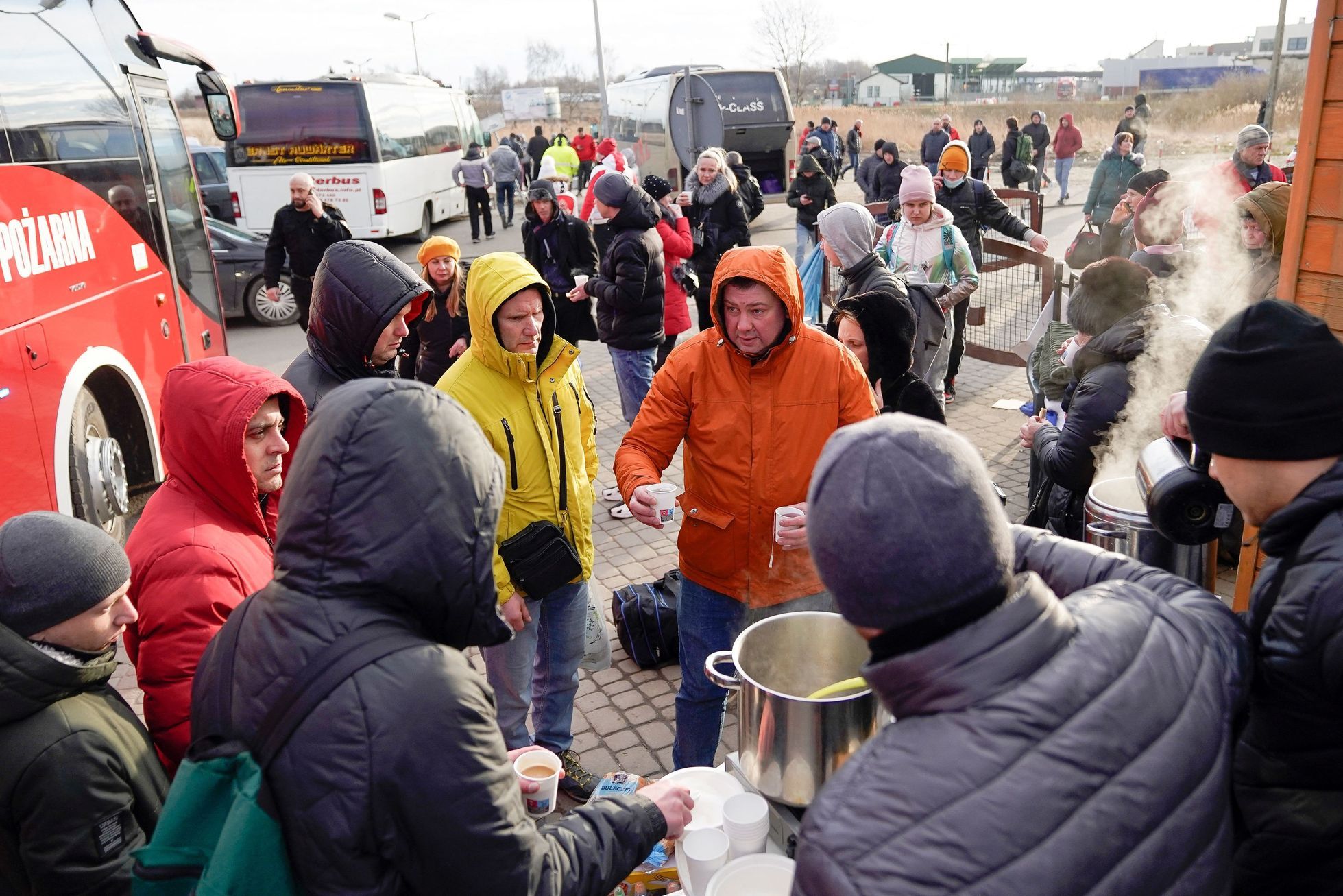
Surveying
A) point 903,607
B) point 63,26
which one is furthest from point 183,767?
point 63,26

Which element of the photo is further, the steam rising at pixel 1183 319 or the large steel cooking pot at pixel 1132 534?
the steam rising at pixel 1183 319

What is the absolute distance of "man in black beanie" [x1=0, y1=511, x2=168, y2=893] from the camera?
1.88 m

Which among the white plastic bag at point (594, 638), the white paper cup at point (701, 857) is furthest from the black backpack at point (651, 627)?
the white paper cup at point (701, 857)

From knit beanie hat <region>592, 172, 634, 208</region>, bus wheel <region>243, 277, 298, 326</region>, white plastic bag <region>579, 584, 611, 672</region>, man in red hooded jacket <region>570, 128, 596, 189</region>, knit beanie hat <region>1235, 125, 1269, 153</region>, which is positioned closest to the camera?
white plastic bag <region>579, 584, 611, 672</region>

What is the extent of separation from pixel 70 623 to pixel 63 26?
567 centimetres

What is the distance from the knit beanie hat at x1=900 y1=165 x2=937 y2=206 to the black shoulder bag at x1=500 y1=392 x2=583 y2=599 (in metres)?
4.28

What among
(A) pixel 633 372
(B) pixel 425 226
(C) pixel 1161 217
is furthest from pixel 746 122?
(C) pixel 1161 217

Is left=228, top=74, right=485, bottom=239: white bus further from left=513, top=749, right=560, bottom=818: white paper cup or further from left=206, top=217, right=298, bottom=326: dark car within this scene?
left=513, top=749, right=560, bottom=818: white paper cup

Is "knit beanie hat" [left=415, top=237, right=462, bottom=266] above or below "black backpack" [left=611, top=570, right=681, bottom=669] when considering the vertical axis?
above

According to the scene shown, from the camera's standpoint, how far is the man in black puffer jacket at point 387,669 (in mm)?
1489

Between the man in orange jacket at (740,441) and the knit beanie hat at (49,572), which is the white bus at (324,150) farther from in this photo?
the knit beanie hat at (49,572)

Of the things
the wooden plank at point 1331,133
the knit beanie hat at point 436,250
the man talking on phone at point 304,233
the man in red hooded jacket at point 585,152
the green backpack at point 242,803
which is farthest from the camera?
the man in red hooded jacket at point 585,152

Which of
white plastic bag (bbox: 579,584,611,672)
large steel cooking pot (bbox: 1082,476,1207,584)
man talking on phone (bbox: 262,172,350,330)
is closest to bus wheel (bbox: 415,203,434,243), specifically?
man talking on phone (bbox: 262,172,350,330)

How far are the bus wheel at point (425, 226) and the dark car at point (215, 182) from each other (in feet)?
13.1
